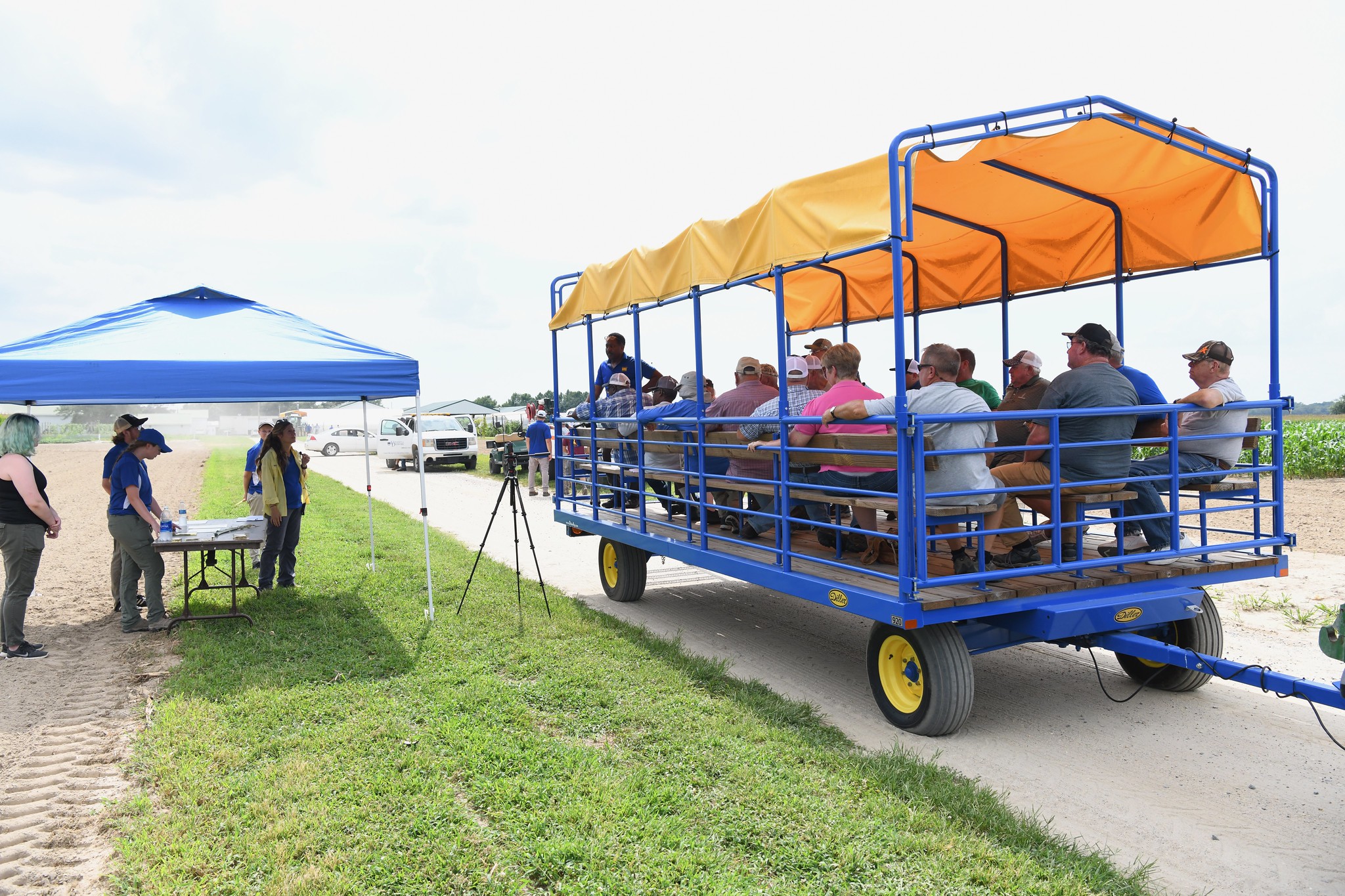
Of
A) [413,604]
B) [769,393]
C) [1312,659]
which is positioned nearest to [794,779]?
[769,393]

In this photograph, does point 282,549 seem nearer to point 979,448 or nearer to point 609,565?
point 609,565

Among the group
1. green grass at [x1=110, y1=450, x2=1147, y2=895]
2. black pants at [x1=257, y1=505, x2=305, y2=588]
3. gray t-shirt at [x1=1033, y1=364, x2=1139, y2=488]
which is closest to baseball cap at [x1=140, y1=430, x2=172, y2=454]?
black pants at [x1=257, y1=505, x2=305, y2=588]

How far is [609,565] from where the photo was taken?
9.36 meters

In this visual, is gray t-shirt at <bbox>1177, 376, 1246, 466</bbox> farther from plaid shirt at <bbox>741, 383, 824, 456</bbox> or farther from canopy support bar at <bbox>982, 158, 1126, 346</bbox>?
plaid shirt at <bbox>741, 383, 824, 456</bbox>

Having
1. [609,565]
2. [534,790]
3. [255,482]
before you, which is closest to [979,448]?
[534,790]

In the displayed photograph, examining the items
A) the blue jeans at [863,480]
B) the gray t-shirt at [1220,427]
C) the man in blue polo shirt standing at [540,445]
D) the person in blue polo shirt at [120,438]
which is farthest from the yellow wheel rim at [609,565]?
the man in blue polo shirt standing at [540,445]

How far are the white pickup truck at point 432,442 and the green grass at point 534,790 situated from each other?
21391 millimetres

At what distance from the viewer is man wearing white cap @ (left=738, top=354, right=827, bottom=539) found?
658cm

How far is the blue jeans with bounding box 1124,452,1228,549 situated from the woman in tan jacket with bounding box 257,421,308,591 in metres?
7.81

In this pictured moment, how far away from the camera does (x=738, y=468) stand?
6.98 m

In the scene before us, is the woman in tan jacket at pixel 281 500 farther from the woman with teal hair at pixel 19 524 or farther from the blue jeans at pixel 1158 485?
the blue jeans at pixel 1158 485

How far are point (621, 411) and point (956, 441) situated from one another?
4.14 m

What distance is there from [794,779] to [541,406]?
1882cm

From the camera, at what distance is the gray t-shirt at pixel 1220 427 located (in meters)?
5.83
